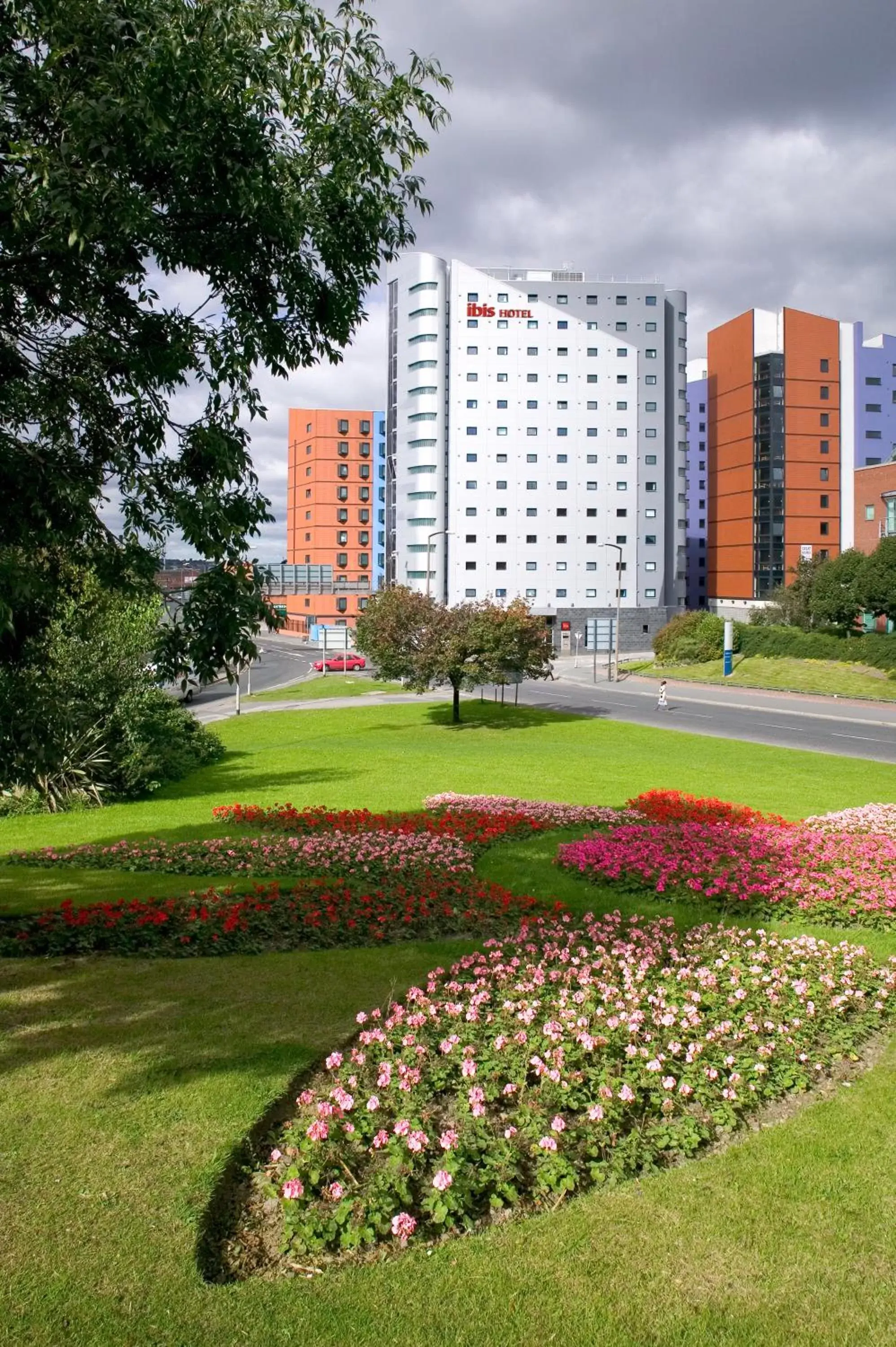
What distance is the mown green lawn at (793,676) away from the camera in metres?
53.8

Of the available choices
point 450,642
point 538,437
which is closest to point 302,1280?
point 450,642

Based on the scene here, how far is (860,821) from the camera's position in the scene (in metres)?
16.9

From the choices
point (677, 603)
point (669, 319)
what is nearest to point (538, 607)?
point (677, 603)

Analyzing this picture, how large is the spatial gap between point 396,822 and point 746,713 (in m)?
29.5

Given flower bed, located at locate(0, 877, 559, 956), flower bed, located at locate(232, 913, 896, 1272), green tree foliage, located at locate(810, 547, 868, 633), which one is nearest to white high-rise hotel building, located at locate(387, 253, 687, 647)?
green tree foliage, located at locate(810, 547, 868, 633)

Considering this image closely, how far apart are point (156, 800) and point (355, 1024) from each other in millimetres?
14601

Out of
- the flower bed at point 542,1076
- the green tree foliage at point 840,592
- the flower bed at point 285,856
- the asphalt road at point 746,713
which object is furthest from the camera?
the green tree foliage at point 840,592

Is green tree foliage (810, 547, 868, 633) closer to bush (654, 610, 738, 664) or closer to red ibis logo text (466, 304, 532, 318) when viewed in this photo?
bush (654, 610, 738, 664)

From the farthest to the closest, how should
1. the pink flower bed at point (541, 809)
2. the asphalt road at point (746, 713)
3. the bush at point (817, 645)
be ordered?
1. the bush at point (817, 645)
2. the asphalt road at point (746, 713)
3. the pink flower bed at point (541, 809)

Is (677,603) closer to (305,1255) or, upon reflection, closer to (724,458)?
(724,458)

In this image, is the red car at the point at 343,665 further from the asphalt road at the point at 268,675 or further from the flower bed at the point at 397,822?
the flower bed at the point at 397,822

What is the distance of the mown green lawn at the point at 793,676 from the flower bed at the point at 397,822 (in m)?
37.0

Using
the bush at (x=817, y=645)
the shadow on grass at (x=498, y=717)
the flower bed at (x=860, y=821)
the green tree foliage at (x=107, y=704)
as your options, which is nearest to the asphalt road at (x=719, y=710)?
the shadow on grass at (x=498, y=717)

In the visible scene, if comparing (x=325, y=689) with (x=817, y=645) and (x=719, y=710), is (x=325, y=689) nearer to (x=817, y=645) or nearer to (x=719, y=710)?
(x=719, y=710)
